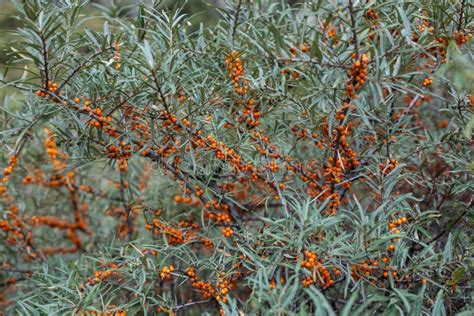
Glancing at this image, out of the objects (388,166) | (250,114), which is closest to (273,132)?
(250,114)

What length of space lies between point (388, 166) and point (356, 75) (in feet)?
1.14

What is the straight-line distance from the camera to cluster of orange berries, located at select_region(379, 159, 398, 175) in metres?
1.30

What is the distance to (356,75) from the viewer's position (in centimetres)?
106

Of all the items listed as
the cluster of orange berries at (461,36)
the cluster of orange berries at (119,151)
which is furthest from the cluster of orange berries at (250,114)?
the cluster of orange berries at (461,36)

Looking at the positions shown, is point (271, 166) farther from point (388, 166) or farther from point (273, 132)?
point (388, 166)

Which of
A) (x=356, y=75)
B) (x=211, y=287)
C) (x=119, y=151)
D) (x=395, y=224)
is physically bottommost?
(x=211, y=287)

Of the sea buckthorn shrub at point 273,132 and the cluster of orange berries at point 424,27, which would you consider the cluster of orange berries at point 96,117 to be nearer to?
the sea buckthorn shrub at point 273,132

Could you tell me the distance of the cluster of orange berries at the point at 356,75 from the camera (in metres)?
1.04

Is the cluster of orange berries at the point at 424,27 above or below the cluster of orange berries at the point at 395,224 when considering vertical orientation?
above

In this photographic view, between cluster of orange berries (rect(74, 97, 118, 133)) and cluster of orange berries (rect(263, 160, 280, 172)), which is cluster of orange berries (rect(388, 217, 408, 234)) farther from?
cluster of orange berries (rect(74, 97, 118, 133))

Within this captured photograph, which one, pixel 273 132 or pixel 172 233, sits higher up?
pixel 273 132

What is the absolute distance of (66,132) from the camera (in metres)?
1.49

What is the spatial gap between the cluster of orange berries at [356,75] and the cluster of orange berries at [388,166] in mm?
281

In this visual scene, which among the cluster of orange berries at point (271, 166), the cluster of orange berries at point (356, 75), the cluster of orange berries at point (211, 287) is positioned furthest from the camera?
the cluster of orange berries at point (271, 166)
